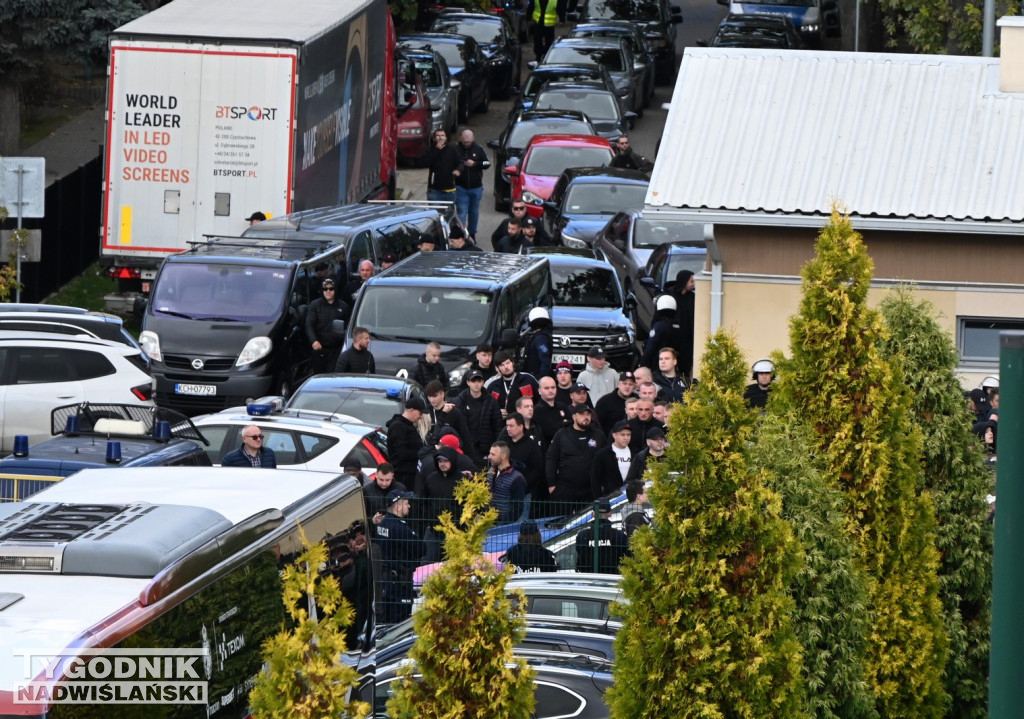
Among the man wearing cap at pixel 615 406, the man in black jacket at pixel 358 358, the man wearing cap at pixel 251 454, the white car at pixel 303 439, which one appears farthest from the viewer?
the man in black jacket at pixel 358 358

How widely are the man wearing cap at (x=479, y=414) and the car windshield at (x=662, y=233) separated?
26.7ft

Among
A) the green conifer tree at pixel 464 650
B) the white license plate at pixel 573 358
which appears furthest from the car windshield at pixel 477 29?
the green conifer tree at pixel 464 650

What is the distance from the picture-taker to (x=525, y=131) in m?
31.7

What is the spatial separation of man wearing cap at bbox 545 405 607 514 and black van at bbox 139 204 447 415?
598cm

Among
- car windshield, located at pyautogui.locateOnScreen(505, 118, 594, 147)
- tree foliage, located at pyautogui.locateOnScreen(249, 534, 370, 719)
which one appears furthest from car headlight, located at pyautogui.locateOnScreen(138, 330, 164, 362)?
tree foliage, located at pyautogui.locateOnScreen(249, 534, 370, 719)

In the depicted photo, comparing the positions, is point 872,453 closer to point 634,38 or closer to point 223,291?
point 223,291

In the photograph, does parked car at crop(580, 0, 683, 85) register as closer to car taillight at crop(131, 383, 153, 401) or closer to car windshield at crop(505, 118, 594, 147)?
car windshield at crop(505, 118, 594, 147)

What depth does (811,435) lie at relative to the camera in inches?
339

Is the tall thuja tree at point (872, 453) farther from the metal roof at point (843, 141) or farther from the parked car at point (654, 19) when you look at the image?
the parked car at point (654, 19)

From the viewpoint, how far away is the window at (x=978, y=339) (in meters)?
15.9

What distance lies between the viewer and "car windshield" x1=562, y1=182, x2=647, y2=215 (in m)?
26.6

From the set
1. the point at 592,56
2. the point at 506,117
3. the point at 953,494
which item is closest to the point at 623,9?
the point at 506,117

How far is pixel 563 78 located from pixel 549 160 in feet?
24.1

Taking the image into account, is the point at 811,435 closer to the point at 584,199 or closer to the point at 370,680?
the point at 370,680
